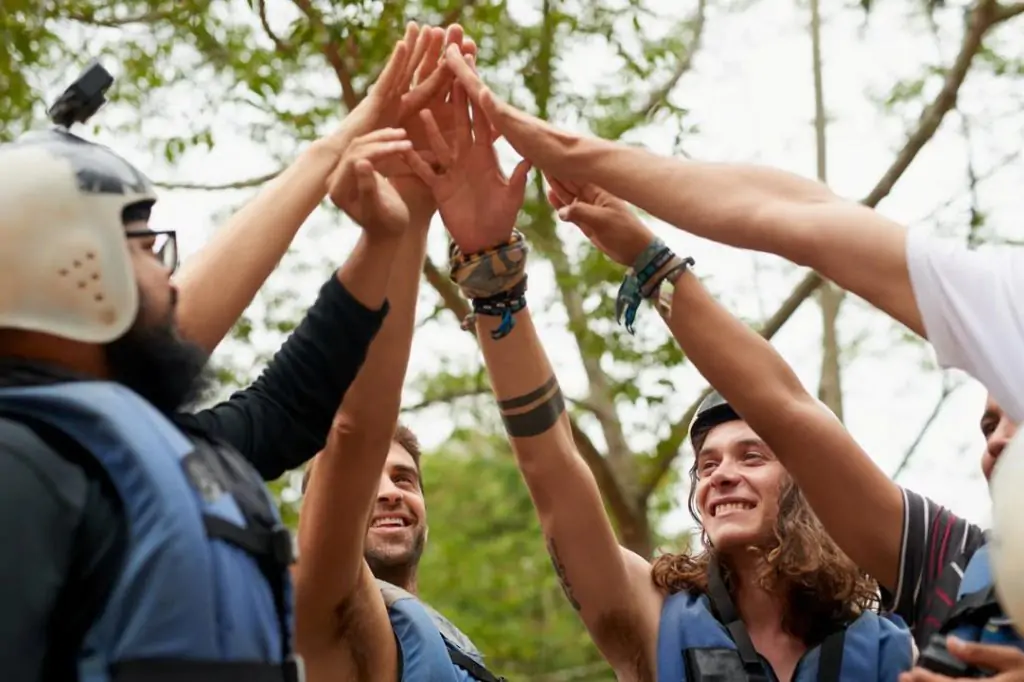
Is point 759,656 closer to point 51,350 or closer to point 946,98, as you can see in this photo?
point 51,350

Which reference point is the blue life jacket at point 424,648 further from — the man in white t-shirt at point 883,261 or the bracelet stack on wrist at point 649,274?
the man in white t-shirt at point 883,261

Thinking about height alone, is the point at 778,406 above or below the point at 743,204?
below

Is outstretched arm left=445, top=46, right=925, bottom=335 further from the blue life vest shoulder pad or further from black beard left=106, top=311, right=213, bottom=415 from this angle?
black beard left=106, top=311, right=213, bottom=415

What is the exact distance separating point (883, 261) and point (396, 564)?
84.4 inches

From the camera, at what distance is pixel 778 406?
149 inches

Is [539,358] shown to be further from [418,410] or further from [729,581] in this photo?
[418,410]

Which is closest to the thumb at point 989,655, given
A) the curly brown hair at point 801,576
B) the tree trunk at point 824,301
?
the curly brown hair at point 801,576

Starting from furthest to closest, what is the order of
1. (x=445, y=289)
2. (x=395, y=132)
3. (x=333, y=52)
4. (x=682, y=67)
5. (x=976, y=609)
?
(x=682, y=67) → (x=445, y=289) → (x=333, y=52) → (x=395, y=132) → (x=976, y=609)

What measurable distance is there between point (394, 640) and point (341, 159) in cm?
141

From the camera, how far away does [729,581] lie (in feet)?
14.4

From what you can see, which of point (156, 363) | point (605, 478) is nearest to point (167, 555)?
point (156, 363)

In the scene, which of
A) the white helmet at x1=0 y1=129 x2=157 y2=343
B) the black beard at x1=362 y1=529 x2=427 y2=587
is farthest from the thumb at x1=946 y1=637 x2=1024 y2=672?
the black beard at x1=362 y1=529 x2=427 y2=587

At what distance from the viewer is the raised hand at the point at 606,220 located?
4.15 meters

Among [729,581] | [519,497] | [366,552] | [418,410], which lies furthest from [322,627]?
[519,497]
